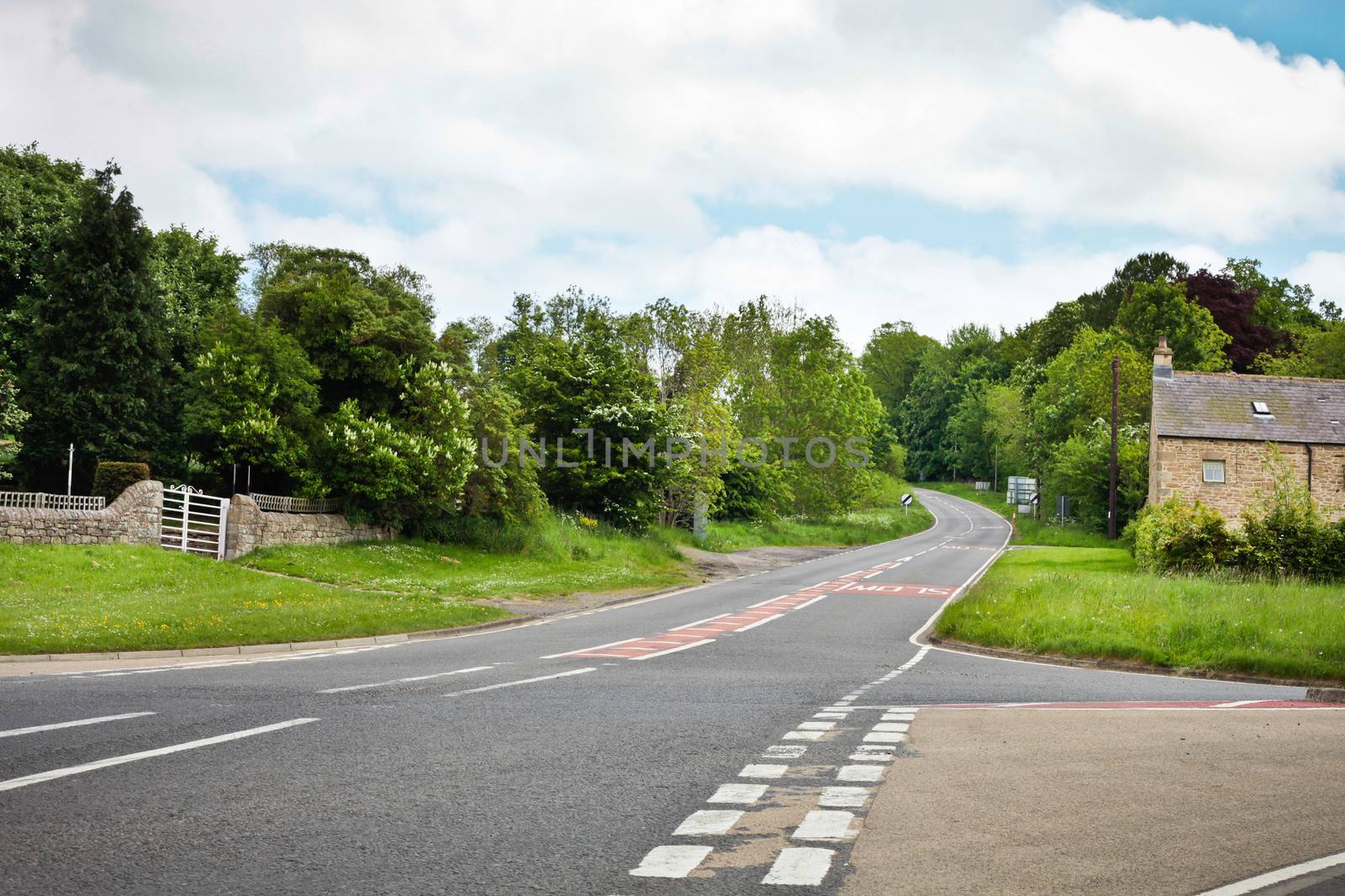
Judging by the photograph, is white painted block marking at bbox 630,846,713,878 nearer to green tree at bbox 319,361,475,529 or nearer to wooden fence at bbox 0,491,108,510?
wooden fence at bbox 0,491,108,510

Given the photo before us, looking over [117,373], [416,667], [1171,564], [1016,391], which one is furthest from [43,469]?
A: [1016,391]

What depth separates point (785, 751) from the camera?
9.25m

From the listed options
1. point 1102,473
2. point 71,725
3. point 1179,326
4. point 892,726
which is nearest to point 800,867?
point 892,726

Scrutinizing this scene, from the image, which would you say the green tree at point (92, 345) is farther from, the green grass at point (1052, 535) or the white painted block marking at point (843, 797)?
the green grass at point (1052, 535)

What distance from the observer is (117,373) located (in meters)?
41.2

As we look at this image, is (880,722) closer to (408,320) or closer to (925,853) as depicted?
(925,853)

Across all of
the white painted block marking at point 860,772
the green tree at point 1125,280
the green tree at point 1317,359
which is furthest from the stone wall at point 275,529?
the green tree at point 1125,280

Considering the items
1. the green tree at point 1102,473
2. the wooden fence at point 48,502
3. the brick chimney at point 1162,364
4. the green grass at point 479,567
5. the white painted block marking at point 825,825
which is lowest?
the green grass at point 479,567

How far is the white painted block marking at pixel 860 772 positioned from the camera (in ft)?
26.8

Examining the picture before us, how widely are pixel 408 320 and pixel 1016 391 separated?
80.7 m

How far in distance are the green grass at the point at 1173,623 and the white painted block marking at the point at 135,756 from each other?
1348 cm

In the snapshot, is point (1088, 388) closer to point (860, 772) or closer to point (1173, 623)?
point (1173, 623)

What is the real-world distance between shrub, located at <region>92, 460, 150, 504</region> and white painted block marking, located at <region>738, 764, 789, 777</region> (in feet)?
91.1

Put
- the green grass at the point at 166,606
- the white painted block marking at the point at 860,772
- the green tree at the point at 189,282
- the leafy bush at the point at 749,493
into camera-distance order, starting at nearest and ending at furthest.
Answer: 1. the white painted block marking at the point at 860,772
2. the green grass at the point at 166,606
3. the green tree at the point at 189,282
4. the leafy bush at the point at 749,493
